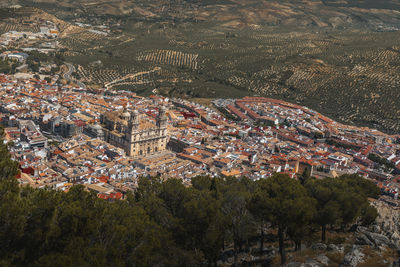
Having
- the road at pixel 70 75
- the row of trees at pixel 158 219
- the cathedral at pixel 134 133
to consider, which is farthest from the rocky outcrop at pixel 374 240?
the road at pixel 70 75

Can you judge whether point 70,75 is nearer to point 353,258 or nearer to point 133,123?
point 133,123

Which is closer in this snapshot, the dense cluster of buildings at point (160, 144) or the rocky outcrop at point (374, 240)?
the rocky outcrop at point (374, 240)

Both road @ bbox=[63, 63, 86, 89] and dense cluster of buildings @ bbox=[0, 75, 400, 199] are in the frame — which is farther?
road @ bbox=[63, 63, 86, 89]

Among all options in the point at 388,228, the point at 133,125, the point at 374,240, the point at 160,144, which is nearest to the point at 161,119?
the point at 160,144

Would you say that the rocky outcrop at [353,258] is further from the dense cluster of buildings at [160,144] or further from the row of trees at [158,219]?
the dense cluster of buildings at [160,144]

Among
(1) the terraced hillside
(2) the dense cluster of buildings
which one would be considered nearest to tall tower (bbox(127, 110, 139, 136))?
(2) the dense cluster of buildings

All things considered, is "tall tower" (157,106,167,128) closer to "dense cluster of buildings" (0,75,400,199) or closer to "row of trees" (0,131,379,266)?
"dense cluster of buildings" (0,75,400,199)
